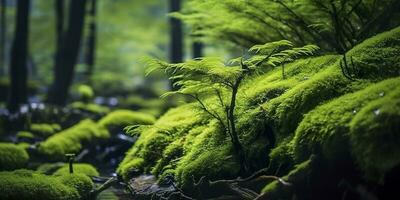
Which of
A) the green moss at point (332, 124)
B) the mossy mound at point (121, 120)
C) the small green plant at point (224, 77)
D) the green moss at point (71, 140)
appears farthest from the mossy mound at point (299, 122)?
the mossy mound at point (121, 120)

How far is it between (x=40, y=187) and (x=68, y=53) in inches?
368

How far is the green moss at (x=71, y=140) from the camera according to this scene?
7.95 meters

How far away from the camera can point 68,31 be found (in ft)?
44.2

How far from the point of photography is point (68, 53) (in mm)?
13492

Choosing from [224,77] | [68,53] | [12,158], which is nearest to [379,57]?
[224,77]

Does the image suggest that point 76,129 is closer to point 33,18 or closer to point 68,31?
point 68,31

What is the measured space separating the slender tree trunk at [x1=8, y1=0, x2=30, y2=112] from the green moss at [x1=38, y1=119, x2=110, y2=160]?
380 centimetres

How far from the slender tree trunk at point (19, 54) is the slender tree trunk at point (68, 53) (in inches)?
45.6

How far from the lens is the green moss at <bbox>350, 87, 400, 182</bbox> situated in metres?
3.09

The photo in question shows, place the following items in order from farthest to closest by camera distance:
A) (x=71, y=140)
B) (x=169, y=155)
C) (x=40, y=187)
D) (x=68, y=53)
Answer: (x=68, y=53)
(x=71, y=140)
(x=169, y=155)
(x=40, y=187)

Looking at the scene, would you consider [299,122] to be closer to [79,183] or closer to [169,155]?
[169,155]

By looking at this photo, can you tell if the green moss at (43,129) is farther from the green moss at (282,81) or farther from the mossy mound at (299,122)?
the green moss at (282,81)

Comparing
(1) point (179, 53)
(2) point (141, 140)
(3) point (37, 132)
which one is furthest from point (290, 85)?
(1) point (179, 53)

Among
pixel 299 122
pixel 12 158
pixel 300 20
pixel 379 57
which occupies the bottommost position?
pixel 12 158
